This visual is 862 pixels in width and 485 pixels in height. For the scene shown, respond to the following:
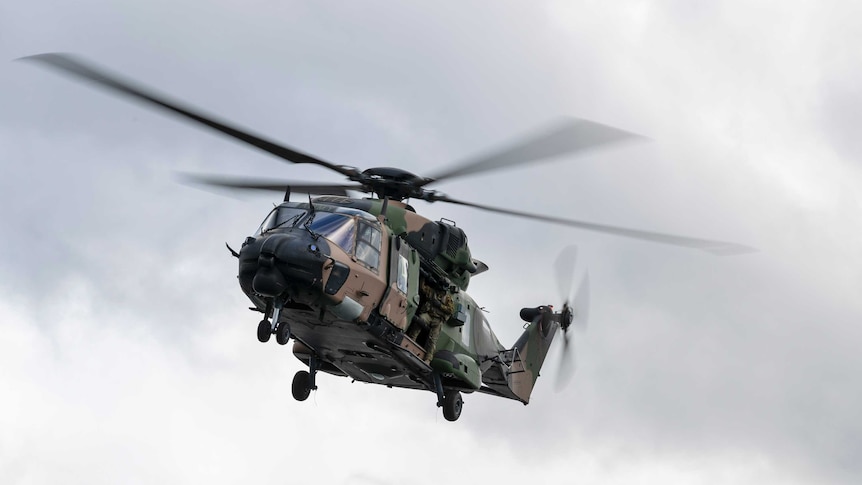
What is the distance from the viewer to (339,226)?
2319 cm

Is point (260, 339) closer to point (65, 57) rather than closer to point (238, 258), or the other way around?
point (238, 258)

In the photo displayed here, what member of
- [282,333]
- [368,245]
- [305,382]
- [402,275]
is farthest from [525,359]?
[282,333]

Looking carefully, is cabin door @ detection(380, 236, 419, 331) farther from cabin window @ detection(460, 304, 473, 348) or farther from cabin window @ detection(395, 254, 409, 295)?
cabin window @ detection(460, 304, 473, 348)

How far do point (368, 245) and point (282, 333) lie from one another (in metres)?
2.89

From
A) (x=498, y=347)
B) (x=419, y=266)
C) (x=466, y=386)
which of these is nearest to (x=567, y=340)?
(x=498, y=347)

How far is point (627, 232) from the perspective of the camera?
2562 cm

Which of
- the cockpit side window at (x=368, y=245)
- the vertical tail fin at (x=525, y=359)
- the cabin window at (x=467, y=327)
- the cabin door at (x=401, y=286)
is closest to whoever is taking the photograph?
the cockpit side window at (x=368, y=245)

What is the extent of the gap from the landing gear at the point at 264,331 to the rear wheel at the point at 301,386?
16.1ft

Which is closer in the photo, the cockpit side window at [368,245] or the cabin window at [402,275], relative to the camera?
the cockpit side window at [368,245]

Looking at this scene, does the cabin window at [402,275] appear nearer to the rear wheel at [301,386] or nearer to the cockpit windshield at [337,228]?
the cockpit windshield at [337,228]

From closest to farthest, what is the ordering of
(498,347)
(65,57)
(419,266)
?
1. (65,57)
2. (419,266)
3. (498,347)

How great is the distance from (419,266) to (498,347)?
5.16 metres

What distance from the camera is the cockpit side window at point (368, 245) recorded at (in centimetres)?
2333

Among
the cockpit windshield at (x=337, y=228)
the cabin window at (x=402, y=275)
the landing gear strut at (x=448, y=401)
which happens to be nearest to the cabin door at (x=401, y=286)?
A: the cabin window at (x=402, y=275)
